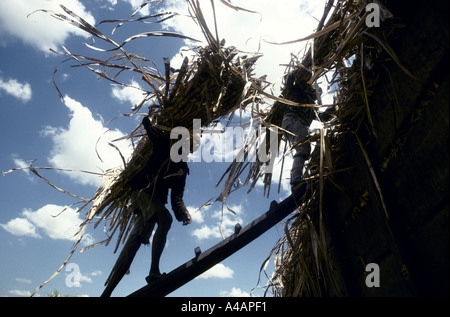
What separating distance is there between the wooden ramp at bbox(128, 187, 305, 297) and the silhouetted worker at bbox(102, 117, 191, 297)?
0.17 metres

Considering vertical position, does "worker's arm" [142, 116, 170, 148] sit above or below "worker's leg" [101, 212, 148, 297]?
above

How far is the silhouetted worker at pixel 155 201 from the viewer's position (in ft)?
6.33

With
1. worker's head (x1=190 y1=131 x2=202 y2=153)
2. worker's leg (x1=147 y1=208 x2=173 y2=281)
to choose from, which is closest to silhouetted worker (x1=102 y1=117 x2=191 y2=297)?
worker's leg (x1=147 y1=208 x2=173 y2=281)

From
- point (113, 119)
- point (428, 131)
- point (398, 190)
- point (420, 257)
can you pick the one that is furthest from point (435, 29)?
point (113, 119)

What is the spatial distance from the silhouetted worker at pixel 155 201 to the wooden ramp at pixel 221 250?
0.17 m

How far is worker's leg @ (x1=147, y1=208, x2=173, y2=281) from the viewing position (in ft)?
5.95

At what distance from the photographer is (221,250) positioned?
1.65m

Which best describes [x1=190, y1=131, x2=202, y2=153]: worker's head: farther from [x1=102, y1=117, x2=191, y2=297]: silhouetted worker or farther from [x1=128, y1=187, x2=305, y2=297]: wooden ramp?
[x1=128, y1=187, x2=305, y2=297]: wooden ramp

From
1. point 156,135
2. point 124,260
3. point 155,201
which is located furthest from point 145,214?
point 156,135

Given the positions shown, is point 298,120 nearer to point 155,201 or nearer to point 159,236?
point 155,201

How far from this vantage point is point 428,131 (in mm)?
864

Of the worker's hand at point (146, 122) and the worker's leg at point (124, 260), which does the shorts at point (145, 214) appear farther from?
the worker's hand at point (146, 122)

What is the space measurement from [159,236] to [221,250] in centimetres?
51

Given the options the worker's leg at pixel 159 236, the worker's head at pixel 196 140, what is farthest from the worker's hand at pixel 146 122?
the worker's leg at pixel 159 236
